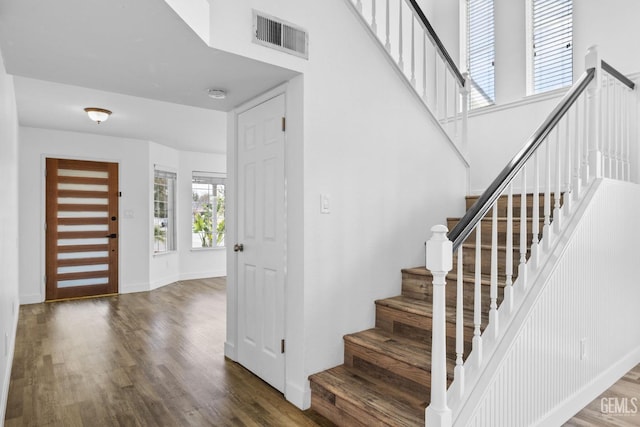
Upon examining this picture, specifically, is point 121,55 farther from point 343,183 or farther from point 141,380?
point 141,380

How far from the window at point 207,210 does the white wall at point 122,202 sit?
22 cm

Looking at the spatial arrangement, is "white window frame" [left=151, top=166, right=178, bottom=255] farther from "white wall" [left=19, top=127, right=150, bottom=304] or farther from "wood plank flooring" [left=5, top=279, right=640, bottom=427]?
"wood plank flooring" [left=5, top=279, right=640, bottom=427]

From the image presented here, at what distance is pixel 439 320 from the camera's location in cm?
167

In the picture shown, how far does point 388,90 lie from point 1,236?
9.37 ft

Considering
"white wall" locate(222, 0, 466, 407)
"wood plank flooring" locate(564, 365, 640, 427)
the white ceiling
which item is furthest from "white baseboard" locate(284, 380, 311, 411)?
the white ceiling

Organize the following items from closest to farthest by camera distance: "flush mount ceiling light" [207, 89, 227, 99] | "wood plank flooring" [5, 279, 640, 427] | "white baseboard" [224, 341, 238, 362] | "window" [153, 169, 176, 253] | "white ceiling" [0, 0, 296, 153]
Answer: "white ceiling" [0, 0, 296, 153] → "wood plank flooring" [5, 279, 640, 427] → "flush mount ceiling light" [207, 89, 227, 99] → "white baseboard" [224, 341, 238, 362] → "window" [153, 169, 176, 253]

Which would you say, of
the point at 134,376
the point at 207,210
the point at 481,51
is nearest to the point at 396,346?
the point at 134,376

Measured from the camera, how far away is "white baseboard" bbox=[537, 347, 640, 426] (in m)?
2.26

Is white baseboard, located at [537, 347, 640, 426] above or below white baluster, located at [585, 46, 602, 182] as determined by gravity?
below

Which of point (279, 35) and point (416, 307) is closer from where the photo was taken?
point (279, 35)

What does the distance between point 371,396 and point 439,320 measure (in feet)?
2.74

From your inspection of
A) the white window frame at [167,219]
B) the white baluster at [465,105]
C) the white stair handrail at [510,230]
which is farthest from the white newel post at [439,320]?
the white window frame at [167,219]

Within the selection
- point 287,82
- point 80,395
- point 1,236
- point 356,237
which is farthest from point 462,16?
point 80,395

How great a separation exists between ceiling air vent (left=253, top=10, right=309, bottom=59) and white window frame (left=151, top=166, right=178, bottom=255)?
5012mm
